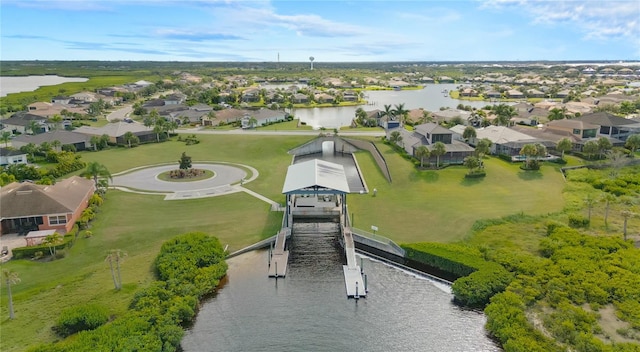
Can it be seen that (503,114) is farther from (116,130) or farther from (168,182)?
(116,130)

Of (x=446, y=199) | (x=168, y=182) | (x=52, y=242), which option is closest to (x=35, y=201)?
(x=52, y=242)

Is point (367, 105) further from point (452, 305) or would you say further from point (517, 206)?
point (452, 305)

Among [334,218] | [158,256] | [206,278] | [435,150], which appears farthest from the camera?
[435,150]

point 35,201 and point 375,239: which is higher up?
point 35,201

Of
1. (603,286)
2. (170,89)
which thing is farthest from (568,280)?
(170,89)

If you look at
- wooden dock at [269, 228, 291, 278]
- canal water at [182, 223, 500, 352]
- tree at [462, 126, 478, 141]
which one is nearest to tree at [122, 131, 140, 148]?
wooden dock at [269, 228, 291, 278]

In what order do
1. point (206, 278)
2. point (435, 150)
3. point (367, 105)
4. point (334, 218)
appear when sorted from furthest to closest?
point (367, 105)
point (435, 150)
point (334, 218)
point (206, 278)
